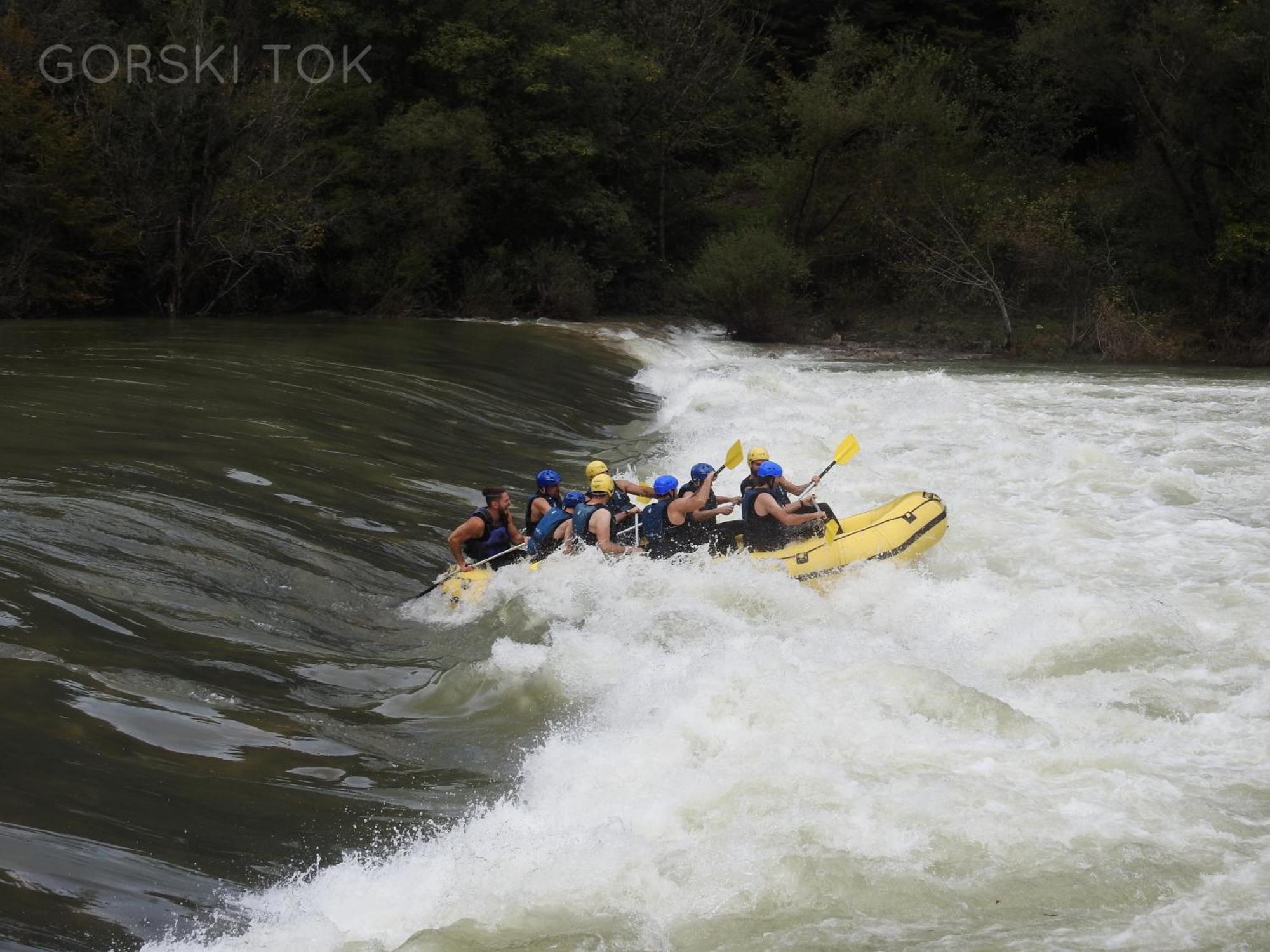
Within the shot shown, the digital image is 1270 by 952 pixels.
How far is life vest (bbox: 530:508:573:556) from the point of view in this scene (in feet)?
31.0

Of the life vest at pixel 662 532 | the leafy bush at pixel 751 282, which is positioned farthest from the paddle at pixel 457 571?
the leafy bush at pixel 751 282

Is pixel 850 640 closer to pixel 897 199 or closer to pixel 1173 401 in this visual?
pixel 1173 401

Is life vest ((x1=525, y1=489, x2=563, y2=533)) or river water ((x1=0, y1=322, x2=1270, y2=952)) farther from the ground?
life vest ((x1=525, y1=489, x2=563, y2=533))

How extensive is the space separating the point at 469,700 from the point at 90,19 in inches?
959

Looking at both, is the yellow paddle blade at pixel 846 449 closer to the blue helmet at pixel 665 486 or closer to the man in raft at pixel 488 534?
the blue helmet at pixel 665 486

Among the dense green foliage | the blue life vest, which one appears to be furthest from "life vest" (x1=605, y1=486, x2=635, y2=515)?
the dense green foliage

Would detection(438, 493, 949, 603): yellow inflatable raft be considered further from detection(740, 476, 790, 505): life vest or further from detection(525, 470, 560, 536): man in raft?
detection(525, 470, 560, 536): man in raft

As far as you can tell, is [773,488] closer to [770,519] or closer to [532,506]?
[770,519]

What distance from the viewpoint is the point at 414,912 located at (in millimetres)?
4633

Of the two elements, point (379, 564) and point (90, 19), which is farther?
point (90, 19)

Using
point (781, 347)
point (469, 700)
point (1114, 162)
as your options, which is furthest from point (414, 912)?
point (1114, 162)

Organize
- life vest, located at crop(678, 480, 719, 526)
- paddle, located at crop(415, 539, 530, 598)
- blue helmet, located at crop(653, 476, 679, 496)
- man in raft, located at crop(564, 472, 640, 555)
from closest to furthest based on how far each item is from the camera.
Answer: paddle, located at crop(415, 539, 530, 598), man in raft, located at crop(564, 472, 640, 555), life vest, located at crop(678, 480, 719, 526), blue helmet, located at crop(653, 476, 679, 496)

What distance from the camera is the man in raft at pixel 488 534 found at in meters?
9.73

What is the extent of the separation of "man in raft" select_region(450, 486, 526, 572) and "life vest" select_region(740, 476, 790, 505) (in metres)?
1.79
